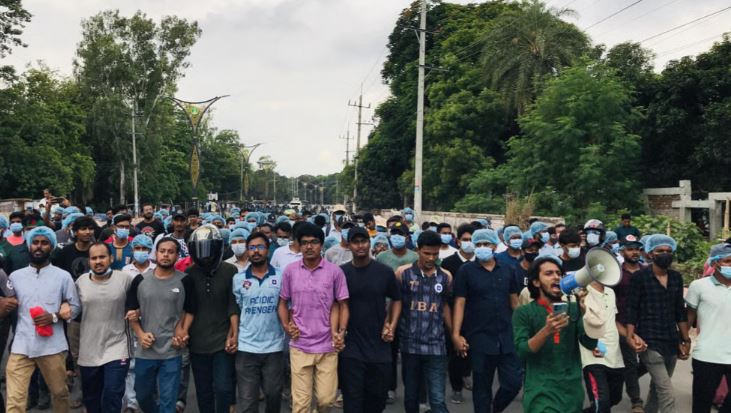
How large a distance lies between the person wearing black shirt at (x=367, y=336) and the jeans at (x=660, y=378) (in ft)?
7.86

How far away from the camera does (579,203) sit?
23.7 meters

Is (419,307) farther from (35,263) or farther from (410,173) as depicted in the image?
(410,173)

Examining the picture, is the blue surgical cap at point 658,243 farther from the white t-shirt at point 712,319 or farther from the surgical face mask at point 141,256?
the surgical face mask at point 141,256

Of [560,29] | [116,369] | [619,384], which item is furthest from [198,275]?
[560,29]

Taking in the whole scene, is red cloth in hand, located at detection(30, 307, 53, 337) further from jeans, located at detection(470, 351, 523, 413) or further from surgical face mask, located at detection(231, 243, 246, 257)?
jeans, located at detection(470, 351, 523, 413)

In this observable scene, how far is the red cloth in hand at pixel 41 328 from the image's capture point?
525 centimetres

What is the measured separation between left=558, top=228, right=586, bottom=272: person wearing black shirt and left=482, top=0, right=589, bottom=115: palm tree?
24547mm

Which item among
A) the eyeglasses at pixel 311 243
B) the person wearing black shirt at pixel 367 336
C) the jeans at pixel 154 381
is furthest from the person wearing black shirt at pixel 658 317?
the jeans at pixel 154 381

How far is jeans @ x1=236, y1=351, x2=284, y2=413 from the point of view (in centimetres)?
542

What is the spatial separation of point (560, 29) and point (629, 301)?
27.6 m

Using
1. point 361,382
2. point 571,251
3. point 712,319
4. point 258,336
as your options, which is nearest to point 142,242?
point 258,336

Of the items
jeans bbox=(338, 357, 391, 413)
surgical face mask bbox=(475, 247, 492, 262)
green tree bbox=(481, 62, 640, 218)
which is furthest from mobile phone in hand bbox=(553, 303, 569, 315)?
green tree bbox=(481, 62, 640, 218)

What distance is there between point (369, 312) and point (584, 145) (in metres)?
20.0

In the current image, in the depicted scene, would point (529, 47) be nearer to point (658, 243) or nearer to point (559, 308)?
point (658, 243)
